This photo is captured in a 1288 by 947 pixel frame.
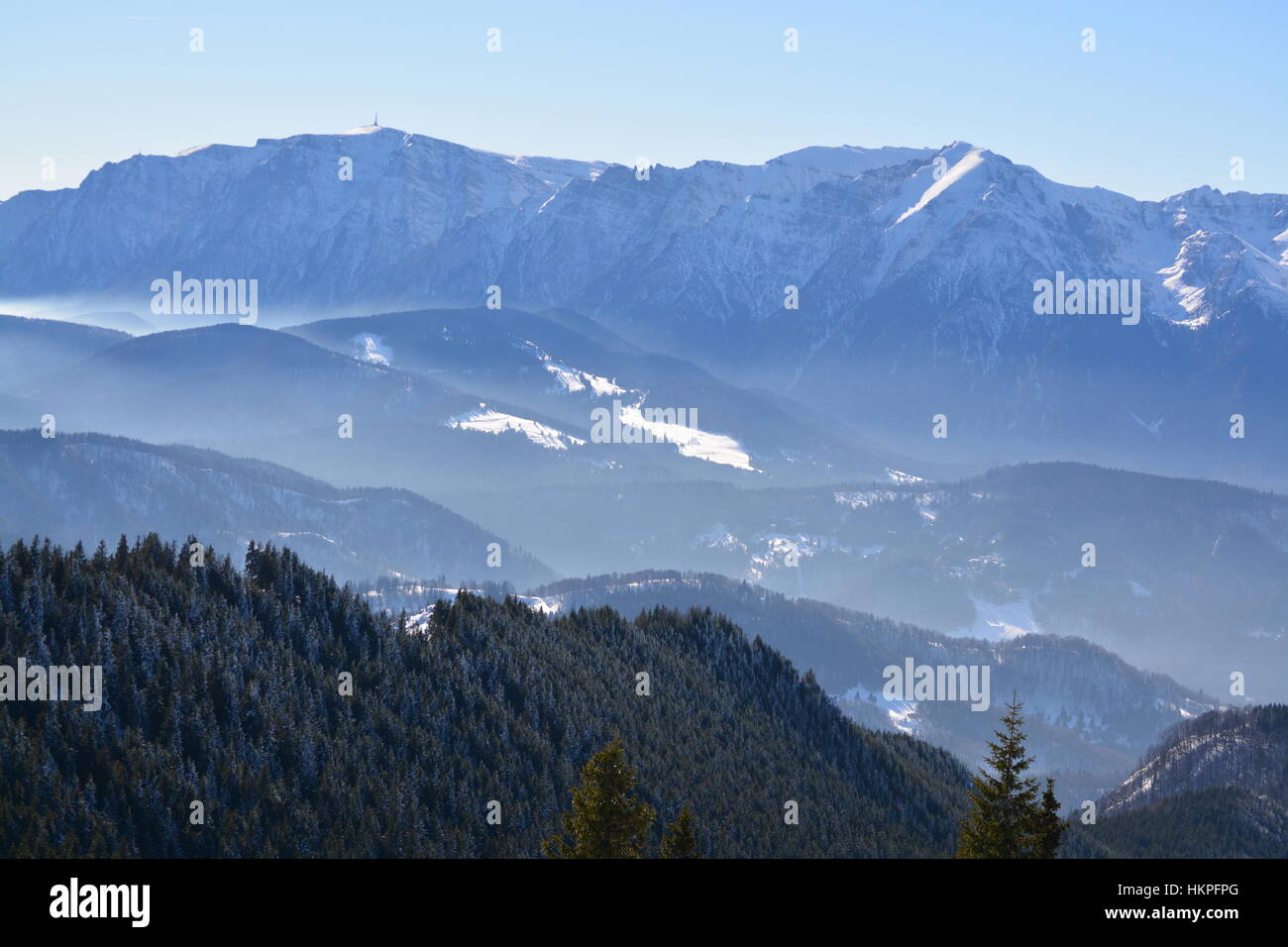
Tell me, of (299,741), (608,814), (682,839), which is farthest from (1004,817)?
(299,741)

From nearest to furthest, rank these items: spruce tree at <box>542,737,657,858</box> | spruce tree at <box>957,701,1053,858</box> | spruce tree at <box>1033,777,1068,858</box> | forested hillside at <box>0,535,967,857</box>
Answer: spruce tree at <box>542,737,657,858</box> → spruce tree at <box>1033,777,1068,858</box> → spruce tree at <box>957,701,1053,858</box> → forested hillside at <box>0,535,967,857</box>

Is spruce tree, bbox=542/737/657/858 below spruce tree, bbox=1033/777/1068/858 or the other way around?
the other way around

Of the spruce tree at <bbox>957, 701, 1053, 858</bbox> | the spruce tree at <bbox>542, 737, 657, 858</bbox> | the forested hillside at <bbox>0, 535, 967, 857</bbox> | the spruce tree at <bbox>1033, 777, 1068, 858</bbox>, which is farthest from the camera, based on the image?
the forested hillside at <bbox>0, 535, 967, 857</bbox>

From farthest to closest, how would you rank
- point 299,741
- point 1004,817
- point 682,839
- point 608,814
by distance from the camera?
point 299,741 < point 1004,817 < point 608,814 < point 682,839

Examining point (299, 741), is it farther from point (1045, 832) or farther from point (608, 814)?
point (1045, 832)

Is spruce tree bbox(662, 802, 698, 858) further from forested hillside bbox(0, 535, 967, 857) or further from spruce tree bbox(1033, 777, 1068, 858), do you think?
forested hillside bbox(0, 535, 967, 857)

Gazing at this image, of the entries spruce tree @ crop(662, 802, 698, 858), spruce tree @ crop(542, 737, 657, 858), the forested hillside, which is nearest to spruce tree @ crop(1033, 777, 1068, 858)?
spruce tree @ crop(662, 802, 698, 858)

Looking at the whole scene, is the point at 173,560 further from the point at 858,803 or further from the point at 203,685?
the point at 858,803

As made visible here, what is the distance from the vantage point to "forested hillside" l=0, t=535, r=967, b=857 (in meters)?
130

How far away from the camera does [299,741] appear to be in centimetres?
15138

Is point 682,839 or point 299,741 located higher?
point 299,741
